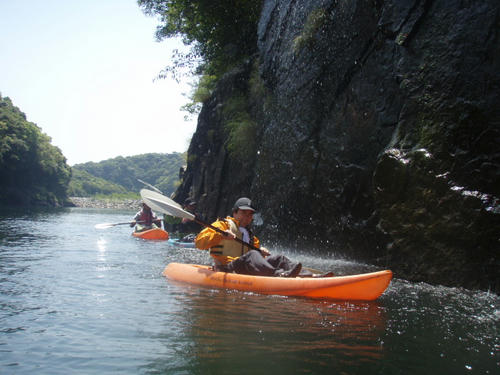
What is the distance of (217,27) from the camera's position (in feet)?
57.6

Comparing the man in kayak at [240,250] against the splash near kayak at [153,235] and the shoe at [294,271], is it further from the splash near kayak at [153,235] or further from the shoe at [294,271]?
the splash near kayak at [153,235]

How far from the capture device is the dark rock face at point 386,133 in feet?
20.3

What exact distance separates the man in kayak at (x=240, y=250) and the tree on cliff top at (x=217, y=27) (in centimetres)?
1163

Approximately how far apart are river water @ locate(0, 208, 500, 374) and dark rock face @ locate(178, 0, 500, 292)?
3.32 feet

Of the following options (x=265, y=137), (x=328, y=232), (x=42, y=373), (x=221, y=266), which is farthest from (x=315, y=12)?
(x=42, y=373)

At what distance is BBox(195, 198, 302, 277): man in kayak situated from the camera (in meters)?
5.45

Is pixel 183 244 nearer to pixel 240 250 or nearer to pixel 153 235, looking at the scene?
pixel 153 235

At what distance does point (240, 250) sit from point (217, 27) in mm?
13947

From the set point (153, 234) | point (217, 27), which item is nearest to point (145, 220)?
point (153, 234)

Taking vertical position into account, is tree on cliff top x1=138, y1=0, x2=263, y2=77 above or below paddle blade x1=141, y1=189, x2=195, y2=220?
above

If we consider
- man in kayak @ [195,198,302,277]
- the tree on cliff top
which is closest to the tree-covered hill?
the tree on cliff top

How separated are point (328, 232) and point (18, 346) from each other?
286 inches

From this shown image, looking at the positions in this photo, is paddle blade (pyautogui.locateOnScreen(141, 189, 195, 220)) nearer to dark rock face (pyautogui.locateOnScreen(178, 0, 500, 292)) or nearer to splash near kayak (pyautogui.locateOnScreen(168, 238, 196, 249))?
dark rock face (pyautogui.locateOnScreen(178, 0, 500, 292))

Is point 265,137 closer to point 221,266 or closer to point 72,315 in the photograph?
point 221,266
